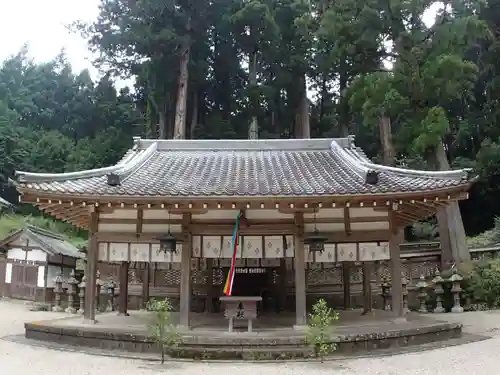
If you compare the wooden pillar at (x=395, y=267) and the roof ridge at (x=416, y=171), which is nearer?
the roof ridge at (x=416, y=171)

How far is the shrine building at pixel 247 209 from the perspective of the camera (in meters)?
9.52

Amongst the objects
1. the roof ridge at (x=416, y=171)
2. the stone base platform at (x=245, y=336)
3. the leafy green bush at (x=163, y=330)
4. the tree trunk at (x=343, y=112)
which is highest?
the tree trunk at (x=343, y=112)

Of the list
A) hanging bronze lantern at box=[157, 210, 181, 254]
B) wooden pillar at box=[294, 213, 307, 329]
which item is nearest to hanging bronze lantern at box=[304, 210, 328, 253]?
wooden pillar at box=[294, 213, 307, 329]

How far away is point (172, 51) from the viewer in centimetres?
3022

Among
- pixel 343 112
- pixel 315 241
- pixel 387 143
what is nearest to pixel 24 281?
pixel 315 241

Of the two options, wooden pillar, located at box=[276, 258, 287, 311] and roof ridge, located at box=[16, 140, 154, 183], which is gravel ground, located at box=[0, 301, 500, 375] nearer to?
roof ridge, located at box=[16, 140, 154, 183]

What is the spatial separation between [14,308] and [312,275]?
12462 millimetres

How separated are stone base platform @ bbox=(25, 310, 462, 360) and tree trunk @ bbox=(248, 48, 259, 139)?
2164 cm

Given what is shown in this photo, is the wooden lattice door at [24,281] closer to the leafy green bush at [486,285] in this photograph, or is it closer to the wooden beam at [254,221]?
the wooden beam at [254,221]

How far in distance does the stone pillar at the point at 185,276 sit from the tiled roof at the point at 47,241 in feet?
43.7

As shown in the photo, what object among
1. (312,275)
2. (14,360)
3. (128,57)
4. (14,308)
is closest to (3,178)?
(128,57)

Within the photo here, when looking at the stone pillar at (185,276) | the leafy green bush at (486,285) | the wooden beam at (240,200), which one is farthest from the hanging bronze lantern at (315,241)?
the leafy green bush at (486,285)

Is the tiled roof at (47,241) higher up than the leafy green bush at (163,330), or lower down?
higher up

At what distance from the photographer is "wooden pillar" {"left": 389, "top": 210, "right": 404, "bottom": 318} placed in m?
10.7
